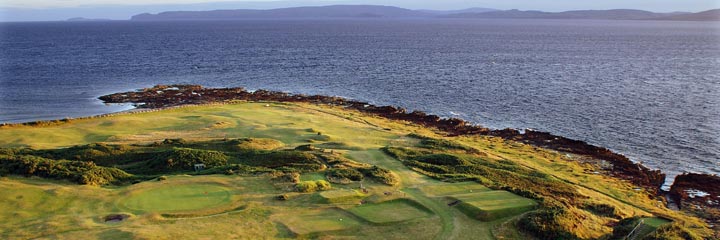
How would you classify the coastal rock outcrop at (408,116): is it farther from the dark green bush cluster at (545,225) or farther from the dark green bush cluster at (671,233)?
the dark green bush cluster at (545,225)

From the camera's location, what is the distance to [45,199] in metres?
31.5

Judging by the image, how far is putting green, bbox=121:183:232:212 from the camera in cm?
3106

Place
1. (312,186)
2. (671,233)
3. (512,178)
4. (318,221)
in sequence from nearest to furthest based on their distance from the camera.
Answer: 1. (671,233)
2. (318,221)
3. (312,186)
4. (512,178)

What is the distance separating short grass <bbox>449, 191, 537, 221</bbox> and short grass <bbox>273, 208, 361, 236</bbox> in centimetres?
668

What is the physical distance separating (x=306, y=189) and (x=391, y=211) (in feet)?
19.6

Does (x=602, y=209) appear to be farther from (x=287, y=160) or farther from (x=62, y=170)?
(x=62, y=170)

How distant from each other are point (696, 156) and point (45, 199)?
53430mm

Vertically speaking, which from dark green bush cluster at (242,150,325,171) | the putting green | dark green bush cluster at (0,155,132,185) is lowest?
dark green bush cluster at (242,150,325,171)

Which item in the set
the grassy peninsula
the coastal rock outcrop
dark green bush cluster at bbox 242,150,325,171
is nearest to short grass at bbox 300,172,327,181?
the grassy peninsula

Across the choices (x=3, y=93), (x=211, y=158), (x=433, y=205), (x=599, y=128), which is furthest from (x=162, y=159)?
(x=3, y=93)

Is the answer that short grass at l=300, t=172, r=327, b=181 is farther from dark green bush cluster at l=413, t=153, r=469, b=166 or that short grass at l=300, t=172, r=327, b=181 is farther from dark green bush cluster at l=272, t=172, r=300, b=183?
dark green bush cluster at l=413, t=153, r=469, b=166

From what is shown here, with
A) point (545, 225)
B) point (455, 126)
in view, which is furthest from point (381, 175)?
point (455, 126)

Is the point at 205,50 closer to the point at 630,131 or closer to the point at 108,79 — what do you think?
the point at 108,79

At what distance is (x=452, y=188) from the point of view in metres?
35.9
